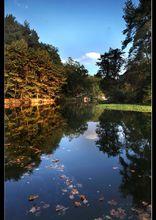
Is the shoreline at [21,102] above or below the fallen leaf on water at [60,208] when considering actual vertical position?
above

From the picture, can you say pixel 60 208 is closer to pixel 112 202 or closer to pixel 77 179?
pixel 112 202

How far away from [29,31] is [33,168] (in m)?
54.4

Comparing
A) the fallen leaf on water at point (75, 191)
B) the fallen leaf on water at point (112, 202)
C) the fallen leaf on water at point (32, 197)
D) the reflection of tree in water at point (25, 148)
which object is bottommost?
the fallen leaf on water at point (112, 202)

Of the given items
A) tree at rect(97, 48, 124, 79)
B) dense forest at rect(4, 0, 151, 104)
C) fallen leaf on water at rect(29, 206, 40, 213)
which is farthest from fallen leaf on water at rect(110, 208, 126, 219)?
tree at rect(97, 48, 124, 79)

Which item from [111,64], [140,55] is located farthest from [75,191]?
[111,64]

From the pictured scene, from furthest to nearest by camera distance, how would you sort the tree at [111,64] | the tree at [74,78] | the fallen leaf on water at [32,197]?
the tree at [111,64], the tree at [74,78], the fallen leaf on water at [32,197]

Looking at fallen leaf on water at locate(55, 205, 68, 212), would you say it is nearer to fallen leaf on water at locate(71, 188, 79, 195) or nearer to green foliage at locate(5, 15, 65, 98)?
fallen leaf on water at locate(71, 188, 79, 195)

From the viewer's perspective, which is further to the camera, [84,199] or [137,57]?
[137,57]

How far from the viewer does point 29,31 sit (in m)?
55.8

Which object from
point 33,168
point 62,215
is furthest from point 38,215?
point 33,168

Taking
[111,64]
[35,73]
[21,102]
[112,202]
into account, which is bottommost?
[112,202]

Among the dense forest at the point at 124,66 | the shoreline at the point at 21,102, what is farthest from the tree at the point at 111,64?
the shoreline at the point at 21,102

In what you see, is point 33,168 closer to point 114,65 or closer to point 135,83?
point 135,83

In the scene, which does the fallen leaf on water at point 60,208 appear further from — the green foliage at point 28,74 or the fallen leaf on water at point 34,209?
the green foliage at point 28,74
